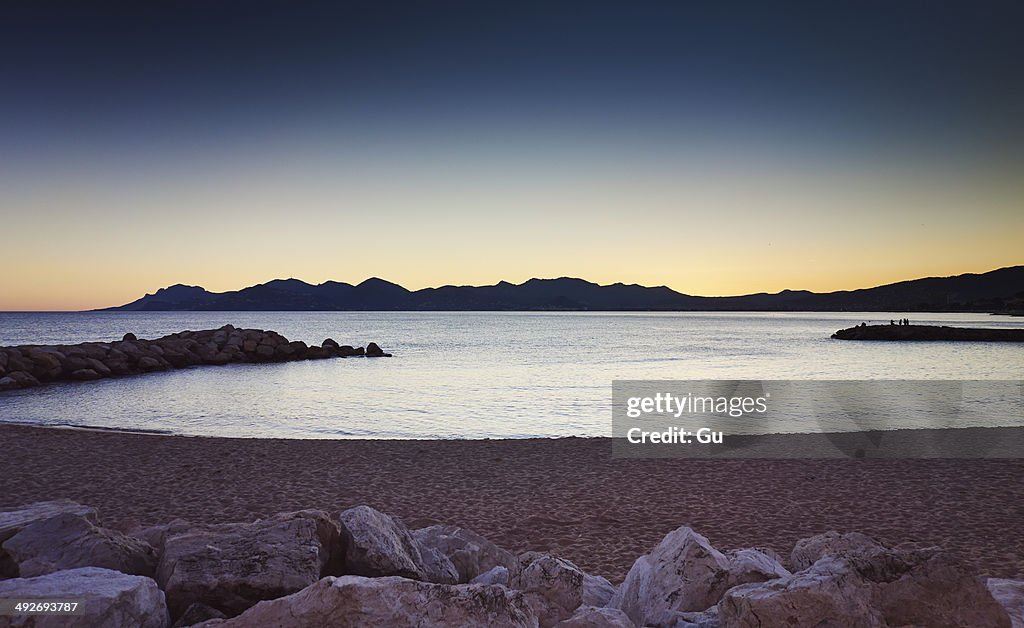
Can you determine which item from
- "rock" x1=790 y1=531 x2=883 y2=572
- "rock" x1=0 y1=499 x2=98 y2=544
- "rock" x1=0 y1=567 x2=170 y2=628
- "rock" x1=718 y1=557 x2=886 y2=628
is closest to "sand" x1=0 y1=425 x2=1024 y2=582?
"rock" x1=790 y1=531 x2=883 y2=572

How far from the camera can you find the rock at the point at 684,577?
4.03 meters

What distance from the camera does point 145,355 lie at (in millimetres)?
33406

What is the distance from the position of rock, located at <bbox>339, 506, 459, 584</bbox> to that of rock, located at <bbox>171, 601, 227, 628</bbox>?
86 centimetres

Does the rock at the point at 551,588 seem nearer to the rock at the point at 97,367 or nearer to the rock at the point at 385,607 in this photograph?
the rock at the point at 385,607

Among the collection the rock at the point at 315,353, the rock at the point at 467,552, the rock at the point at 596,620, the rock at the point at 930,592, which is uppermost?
the rock at the point at 930,592

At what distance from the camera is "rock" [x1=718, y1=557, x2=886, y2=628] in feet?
10.3

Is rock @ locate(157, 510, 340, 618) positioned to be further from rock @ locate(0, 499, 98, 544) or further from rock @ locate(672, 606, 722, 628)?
rock @ locate(672, 606, 722, 628)

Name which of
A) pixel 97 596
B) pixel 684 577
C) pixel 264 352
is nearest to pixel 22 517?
pixel 97 596

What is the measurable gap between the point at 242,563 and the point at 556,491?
241 inches

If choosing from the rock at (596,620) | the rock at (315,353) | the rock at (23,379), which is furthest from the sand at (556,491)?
the rock at (315,353)

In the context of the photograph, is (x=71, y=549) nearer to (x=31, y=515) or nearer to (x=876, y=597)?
(x=31, y=515)

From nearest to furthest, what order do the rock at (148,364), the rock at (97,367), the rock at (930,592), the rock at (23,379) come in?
the rock at (930,592) → the rock at (23,379) → the rock at (97,367) → the rock at (148,364)

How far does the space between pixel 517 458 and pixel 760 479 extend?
4109mm

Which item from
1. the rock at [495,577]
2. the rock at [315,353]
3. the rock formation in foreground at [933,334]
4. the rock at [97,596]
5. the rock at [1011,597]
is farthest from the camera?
the rock formation in foreground at [933,334]
